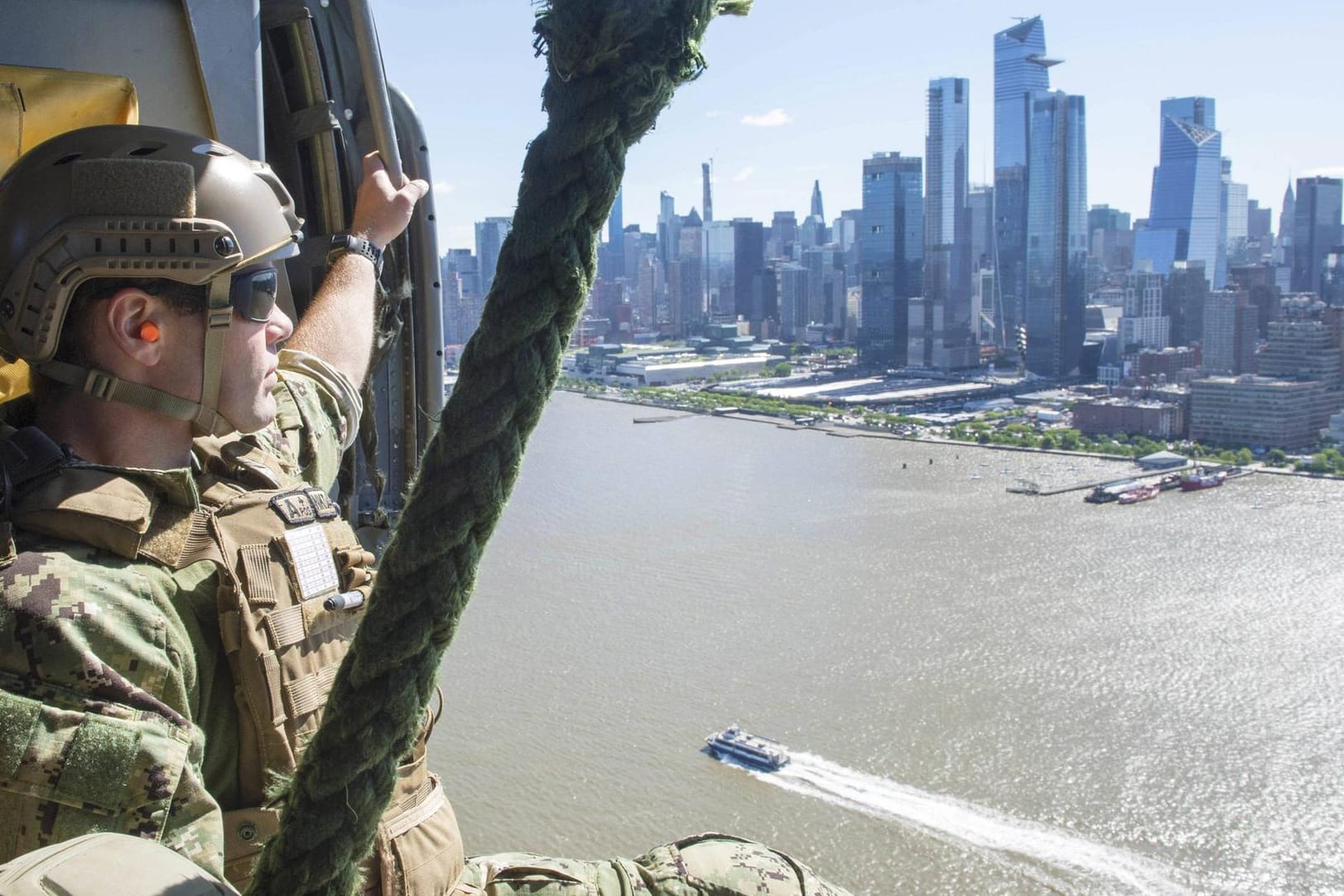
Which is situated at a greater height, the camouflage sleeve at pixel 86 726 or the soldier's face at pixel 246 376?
the soldier's face at pixel 246 376

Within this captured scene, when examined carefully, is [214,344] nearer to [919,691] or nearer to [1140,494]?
[919,691]

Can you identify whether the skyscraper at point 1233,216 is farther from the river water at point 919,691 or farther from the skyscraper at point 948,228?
the river water at point 919,691

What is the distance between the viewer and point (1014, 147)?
2125 centimetres

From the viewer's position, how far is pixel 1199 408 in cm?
1227

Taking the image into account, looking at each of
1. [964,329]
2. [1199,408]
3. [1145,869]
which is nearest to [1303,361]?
[1199,408]

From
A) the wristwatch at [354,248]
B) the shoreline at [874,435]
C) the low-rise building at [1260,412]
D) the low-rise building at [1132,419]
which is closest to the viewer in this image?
the wristwatch at [354,248]

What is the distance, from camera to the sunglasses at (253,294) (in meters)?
0.53

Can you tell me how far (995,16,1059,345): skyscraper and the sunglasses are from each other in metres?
20.3

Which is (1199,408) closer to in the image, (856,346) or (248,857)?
(856,346)

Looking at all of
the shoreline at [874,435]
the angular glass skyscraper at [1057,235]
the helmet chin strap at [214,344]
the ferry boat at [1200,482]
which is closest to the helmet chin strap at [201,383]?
the helmet chin strap at [214,344]

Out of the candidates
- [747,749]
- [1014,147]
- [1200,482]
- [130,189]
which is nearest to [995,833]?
[747,749]

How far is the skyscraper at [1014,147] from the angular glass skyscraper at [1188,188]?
291 centimetres

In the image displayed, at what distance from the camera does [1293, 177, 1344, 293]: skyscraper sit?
63.7ft

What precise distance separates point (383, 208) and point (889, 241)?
18996 mm
